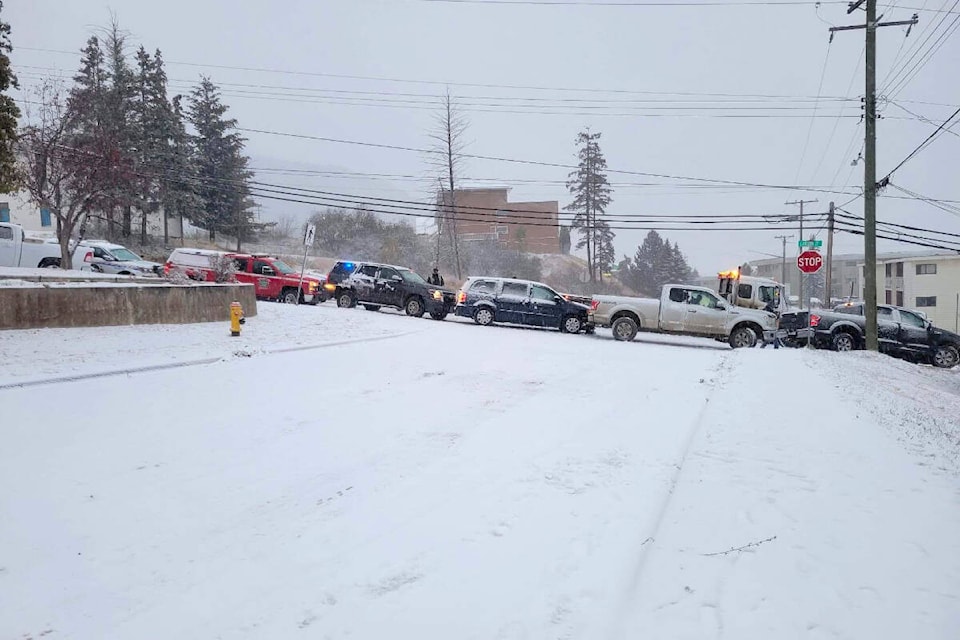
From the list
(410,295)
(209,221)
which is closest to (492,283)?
(410,295)

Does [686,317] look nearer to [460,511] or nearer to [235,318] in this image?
[235,318]

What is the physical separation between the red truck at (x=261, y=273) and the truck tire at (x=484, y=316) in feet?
21.6

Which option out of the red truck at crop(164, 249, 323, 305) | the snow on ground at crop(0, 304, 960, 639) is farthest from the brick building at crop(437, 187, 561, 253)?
the snow on ground at crop(0, 304, 960, 639)

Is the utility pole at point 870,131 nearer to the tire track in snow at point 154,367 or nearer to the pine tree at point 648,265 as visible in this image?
the tire track in snow at point 154,367

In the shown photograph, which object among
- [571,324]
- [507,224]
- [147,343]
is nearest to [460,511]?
[147,343]

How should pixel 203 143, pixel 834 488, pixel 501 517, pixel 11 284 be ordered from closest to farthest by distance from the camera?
1. pixel 501 517
2. pixel 834 488
3. pixel 11 284
4. pixel 203 143

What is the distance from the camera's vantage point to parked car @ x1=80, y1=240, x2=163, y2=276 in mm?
24406

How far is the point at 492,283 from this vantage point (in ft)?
71.4

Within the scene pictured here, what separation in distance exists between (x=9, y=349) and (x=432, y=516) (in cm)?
913

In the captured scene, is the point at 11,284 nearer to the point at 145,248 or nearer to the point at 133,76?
the point at 145,248

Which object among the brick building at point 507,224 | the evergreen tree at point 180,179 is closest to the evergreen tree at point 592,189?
the brick building at point 507,224

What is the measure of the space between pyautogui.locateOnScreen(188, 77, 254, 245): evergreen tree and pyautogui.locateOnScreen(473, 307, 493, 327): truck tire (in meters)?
30.1

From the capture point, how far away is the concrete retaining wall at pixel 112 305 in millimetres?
11961

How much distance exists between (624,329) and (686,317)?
1964 millimetres
